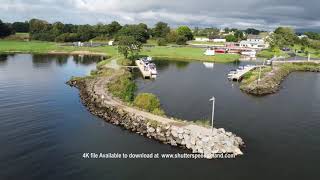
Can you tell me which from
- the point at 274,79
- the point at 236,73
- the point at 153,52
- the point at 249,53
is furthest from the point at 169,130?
the point at 249,53

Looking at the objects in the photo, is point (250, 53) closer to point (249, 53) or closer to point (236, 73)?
point (249, 53)

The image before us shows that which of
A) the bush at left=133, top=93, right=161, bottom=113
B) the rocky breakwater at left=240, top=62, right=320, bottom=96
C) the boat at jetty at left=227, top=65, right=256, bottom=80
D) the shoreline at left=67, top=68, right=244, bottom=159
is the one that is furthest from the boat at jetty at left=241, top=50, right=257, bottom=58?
the bush at left=133, top=93, right=161, bottom=113

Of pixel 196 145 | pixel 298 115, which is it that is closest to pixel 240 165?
pixel 196 145

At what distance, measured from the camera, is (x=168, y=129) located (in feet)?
146

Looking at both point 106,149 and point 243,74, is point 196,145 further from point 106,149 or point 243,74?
point 243,74

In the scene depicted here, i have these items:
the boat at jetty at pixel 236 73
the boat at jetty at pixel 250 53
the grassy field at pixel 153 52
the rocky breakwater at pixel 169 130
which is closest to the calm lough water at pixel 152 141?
the rocky breakwater at pixel 169 130

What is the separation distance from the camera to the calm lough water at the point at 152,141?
35.7 m

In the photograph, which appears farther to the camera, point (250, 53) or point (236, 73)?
point (250, 53)

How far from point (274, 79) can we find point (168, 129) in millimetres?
54780

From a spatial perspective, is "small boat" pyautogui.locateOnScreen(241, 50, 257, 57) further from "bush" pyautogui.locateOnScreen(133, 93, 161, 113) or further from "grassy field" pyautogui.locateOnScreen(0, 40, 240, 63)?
"bush" pyautogui.locateOnScreen(133, 93, 161, 113)

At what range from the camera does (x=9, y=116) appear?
52.7 m

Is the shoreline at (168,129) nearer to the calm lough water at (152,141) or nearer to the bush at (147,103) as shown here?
the calm lough water at (152,141)

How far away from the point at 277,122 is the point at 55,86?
47350mm

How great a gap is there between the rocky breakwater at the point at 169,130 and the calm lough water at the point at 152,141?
1411 millimetres
